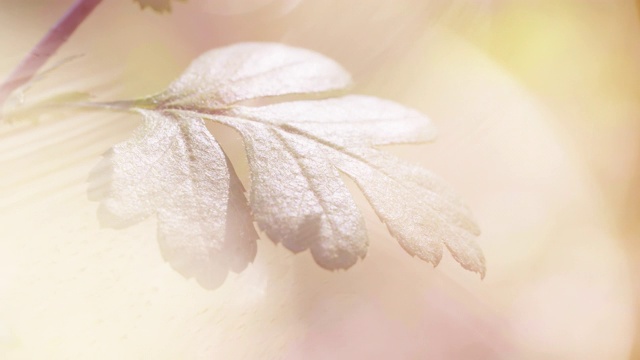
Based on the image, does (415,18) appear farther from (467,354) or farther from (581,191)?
(467,354)

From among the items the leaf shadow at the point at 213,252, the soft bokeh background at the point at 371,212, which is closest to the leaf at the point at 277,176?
the leaf shadow at the point at 213,252

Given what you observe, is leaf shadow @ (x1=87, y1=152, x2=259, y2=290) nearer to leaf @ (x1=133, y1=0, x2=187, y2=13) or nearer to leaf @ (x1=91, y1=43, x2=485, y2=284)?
leaf @ (x1=91, y1=43, x2=485, y2=284)

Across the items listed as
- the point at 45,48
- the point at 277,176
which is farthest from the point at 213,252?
the point at 45,48

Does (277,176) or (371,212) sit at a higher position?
(277,176)

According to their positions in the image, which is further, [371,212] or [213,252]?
[371,212]

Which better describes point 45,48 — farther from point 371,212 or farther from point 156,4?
point 371,212

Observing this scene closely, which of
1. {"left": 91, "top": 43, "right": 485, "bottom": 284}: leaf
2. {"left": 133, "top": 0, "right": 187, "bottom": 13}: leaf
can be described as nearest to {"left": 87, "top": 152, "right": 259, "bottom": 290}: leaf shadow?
{"left": 91, "top": 43, "right": 485, "bottom": 284}: leaf

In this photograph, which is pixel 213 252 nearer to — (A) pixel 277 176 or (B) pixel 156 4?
(A) pixel 277 176
